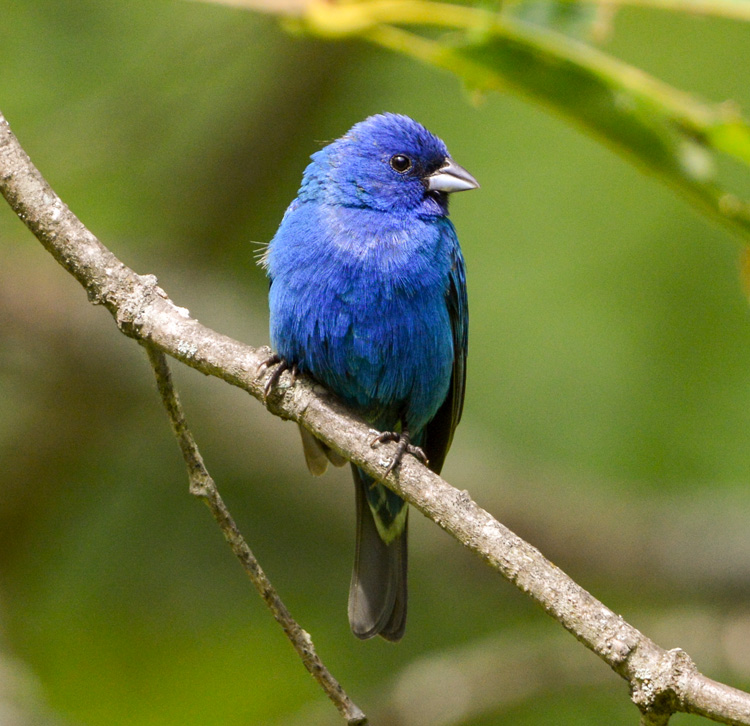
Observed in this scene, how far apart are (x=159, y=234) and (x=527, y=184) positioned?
278 centimetres

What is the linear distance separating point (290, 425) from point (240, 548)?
11.5ft

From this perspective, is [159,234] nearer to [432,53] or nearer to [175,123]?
[175,123]

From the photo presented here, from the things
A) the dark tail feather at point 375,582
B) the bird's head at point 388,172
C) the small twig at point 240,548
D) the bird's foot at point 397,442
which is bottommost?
the small twig at point 240,548

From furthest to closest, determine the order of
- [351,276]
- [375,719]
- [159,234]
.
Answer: [159,234]
[375,719]
[351,276]

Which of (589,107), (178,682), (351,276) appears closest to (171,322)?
(351,276)

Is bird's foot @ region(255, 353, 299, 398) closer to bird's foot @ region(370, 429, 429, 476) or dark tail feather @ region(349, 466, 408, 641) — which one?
bird's foot @ region(370, 429, 429, 476)

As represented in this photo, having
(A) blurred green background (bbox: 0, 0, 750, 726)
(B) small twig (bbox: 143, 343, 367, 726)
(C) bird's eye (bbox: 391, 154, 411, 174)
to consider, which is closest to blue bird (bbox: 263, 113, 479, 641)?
(C) bird's eye (bbox: 391, 154, 411, 174)

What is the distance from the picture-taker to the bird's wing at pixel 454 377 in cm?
397

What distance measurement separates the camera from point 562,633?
19.6 feet

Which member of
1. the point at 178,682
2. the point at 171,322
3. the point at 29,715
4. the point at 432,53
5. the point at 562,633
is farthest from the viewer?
the point at 562,633

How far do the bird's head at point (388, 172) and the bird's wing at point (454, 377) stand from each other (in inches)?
10.7

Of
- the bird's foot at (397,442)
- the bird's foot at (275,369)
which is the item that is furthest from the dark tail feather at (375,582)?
the bird's foot at (397,442)

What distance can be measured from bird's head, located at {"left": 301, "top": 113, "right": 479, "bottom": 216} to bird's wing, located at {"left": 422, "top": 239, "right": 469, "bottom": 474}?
272 mm

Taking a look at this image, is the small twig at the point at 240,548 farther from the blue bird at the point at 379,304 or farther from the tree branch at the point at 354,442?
the blue bird at the point at 379,304
